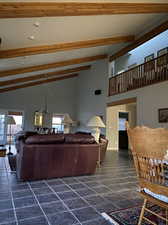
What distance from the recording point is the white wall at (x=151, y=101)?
5785 millimetres

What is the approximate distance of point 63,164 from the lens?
136 inches

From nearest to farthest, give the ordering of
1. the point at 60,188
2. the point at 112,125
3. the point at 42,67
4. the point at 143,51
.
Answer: the point at 60,188
the point at 42,67
the point at 143,51
the point at 112,125

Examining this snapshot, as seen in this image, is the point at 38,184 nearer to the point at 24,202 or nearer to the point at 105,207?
the point at 24,202

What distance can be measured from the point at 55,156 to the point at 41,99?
830 centimetres

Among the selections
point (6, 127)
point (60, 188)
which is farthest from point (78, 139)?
point (6, 127)

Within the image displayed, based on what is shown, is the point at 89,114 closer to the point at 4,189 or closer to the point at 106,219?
the point at 4,189

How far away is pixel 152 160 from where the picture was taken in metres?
1.36

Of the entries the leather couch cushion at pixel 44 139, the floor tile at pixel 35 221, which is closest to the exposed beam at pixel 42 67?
the leather couch cushion at pixel 44 139

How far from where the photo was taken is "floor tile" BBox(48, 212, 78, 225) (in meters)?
1.83

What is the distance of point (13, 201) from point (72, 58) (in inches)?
252

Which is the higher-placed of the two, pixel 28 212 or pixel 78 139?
pixel 78 139

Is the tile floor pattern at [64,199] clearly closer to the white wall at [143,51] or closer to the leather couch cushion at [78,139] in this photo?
the leather couch cushion at [78,139]

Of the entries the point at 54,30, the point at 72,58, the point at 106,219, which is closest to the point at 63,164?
the point at 106,219

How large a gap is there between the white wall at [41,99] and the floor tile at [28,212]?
8909 millimetres
